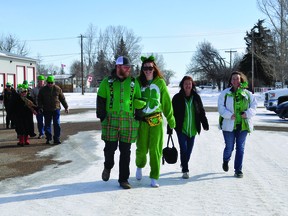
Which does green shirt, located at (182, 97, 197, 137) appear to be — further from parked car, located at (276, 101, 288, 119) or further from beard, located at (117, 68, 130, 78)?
parked car, located at (276, 101, 288, 119)

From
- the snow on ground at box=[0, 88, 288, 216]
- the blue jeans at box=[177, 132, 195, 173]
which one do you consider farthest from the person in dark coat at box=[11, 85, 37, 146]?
the blue jeans at box=[177, 132, 195, 173]

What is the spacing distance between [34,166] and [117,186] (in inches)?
94.5

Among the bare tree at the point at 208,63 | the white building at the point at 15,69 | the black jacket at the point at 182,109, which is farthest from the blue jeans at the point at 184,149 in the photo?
the bare tree at the point at 208,63

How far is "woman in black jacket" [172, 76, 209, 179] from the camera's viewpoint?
6.06 metres

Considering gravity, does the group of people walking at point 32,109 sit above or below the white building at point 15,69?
below

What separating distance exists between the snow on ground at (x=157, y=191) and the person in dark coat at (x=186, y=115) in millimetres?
445

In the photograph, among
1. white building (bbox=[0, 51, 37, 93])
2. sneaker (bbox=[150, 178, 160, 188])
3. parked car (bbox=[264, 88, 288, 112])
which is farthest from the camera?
white building (bbox=[0, 51, 37, 93])

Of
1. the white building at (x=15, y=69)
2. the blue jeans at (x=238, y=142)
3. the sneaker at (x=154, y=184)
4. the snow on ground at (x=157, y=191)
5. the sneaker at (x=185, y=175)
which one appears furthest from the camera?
the white building at (x=15, y=69)

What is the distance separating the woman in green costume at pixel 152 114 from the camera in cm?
541

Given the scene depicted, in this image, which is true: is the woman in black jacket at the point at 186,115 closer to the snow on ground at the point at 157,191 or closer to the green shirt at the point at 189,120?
the green shirt at the point at 189,120

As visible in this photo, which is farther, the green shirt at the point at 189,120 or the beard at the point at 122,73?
the green shirt at the point at 189,120

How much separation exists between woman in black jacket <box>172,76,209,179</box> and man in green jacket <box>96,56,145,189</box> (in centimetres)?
99

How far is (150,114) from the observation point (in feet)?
17.7

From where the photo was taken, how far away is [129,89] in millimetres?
5270
